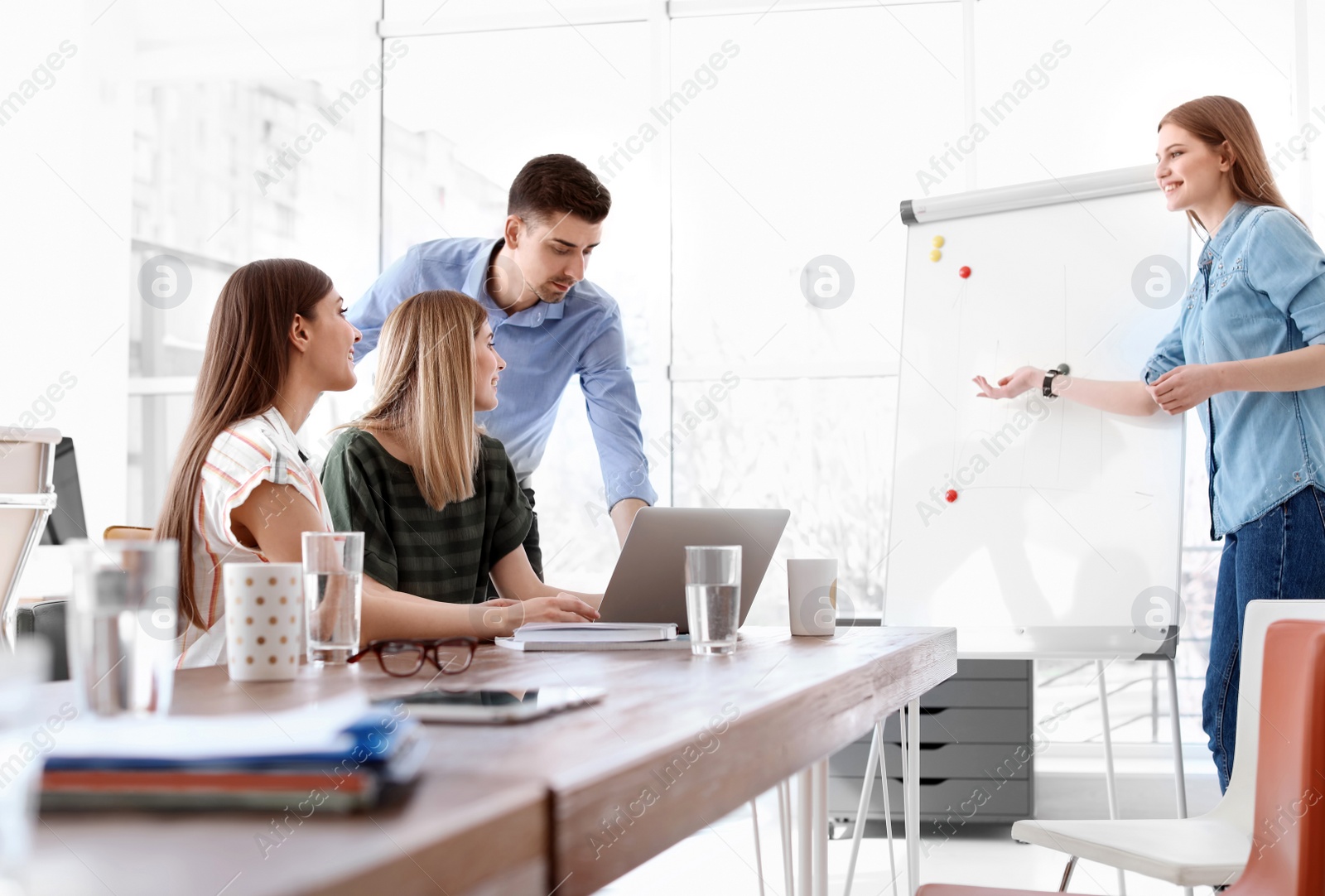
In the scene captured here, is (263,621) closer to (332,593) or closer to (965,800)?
(332,593)

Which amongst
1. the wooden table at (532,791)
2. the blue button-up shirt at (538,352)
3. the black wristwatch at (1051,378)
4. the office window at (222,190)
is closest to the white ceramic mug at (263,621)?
the wooden table at (532,791)

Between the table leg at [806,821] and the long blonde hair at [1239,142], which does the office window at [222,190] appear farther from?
the table leg at [806,821]

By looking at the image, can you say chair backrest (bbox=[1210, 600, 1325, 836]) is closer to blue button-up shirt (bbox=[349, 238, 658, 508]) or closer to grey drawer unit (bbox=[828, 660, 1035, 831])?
blue button-up shirt (bbox=[349, 238, 658, 508])

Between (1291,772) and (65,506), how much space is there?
2.97m

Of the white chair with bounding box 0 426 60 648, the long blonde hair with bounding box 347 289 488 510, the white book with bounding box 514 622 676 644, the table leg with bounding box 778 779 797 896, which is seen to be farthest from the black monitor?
the white book with bounding box 514 622 676 644

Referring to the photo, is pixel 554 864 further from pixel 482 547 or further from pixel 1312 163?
pixel 1312 163

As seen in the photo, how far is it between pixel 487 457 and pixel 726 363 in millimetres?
2195

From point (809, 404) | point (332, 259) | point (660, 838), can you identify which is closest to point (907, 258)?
point (809, 404)

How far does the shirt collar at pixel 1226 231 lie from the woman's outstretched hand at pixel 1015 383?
1.94 ft

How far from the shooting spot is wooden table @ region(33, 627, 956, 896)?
1.21 feet

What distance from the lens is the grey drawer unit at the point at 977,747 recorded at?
3236 mm

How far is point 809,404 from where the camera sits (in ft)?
13.0

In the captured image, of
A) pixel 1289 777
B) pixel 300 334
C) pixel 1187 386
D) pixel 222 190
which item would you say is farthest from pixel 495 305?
pixel 222 190

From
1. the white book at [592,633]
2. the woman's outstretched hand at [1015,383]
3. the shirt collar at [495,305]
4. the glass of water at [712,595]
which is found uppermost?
the shirt collar at [495,305]
